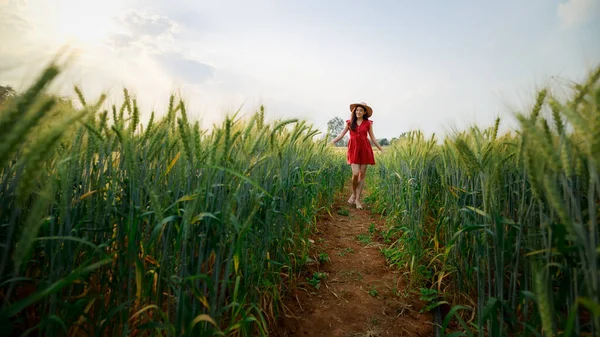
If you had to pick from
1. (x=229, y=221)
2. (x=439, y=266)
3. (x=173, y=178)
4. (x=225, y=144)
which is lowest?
(x=439, y=266)

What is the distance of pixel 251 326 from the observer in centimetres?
161

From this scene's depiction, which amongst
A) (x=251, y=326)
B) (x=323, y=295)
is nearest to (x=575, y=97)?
(x=251, y=326)

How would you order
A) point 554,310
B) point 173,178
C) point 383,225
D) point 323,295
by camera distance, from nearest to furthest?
point 554,310 → point 173,178 → point 323,295 → point 383,225

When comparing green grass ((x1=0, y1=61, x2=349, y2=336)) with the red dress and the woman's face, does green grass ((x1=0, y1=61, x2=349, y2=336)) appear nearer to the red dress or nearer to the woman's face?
the red dress

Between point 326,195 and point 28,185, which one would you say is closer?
point 28,185

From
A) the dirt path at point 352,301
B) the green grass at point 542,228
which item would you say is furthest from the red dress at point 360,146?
the green grass at point 542,228

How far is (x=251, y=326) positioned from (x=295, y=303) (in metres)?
0.58

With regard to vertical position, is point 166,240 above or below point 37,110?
below

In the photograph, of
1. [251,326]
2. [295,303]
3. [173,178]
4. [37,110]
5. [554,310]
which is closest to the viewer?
[37,110]

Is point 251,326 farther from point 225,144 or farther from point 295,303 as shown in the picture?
point 225,144

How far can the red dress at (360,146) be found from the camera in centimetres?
555

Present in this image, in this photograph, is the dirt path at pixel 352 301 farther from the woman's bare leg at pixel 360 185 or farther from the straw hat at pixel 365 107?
the straw hat at pixel 365 107

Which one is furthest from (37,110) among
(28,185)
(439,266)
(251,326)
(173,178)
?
(439,266)

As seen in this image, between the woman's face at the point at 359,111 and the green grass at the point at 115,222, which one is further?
the woman's face at the point at 359,111
